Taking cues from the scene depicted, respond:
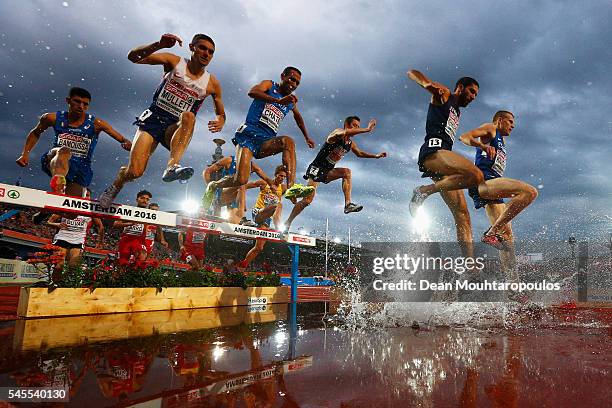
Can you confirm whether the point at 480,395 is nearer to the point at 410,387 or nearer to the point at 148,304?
the point at 410,387

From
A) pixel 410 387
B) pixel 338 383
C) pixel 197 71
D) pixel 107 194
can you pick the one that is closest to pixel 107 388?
pixel 338 383

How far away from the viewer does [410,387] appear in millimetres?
2006

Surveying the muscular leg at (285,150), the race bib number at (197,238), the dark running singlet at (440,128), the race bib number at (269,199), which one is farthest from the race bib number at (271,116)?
the race bib number at (269,199)

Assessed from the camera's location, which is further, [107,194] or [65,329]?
[107,194]

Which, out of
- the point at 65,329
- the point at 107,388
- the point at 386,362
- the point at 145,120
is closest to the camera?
the point at 107,388

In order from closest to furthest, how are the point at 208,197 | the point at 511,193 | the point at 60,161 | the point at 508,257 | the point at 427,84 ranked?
the point at 427,84, the point at 60,161, the point at 511,193, the point at 508,257, the point at 208,197

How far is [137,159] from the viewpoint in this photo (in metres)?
4.64

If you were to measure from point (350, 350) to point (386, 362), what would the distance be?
53 cm

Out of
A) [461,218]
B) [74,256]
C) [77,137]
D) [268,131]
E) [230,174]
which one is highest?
[268,131]

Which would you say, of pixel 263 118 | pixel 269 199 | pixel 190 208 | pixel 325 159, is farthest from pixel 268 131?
pixel 190 208

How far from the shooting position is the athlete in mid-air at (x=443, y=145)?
17.1ft

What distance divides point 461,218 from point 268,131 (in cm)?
352

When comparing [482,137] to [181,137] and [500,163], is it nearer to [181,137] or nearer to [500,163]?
[500,163]

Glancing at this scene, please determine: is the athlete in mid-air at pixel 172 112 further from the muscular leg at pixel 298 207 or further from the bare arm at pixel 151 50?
the muscular leg at pixel 298 207
